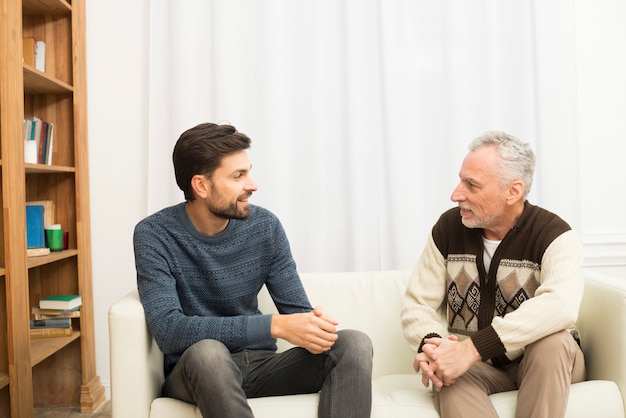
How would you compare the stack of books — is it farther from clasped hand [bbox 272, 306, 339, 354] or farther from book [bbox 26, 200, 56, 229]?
clasped hand [bbox 272, 306, 339, 354]

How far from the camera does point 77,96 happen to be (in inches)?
110

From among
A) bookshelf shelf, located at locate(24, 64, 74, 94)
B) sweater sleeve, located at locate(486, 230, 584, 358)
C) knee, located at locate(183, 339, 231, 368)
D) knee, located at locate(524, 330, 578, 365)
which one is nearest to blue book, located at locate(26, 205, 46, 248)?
bookshelf shelf, located at locate(24, 64, 74, 94)

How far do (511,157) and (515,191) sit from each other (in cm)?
11

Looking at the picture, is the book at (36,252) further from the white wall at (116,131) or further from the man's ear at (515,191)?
the man's ear at (515,191)

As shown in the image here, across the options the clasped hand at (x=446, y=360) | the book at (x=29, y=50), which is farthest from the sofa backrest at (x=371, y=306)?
the book at (x=29, y=50)

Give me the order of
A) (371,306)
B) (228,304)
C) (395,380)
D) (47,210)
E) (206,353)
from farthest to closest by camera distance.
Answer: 1. (47,210)
2. (371,306)
3. (395,380)
4. (228,304)
5. (206,353)

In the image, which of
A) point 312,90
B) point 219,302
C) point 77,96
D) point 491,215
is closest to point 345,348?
point 219,302

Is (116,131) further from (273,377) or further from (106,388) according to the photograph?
(273,377)

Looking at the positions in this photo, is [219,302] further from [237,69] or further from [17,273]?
[237,69]

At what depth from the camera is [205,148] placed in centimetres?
195

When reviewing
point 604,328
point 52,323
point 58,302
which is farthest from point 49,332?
point 604,328

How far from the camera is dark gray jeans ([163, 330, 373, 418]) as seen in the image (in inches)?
63.1

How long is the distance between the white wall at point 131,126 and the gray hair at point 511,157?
98 centimetres

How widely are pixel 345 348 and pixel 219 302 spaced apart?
473 millimetres
